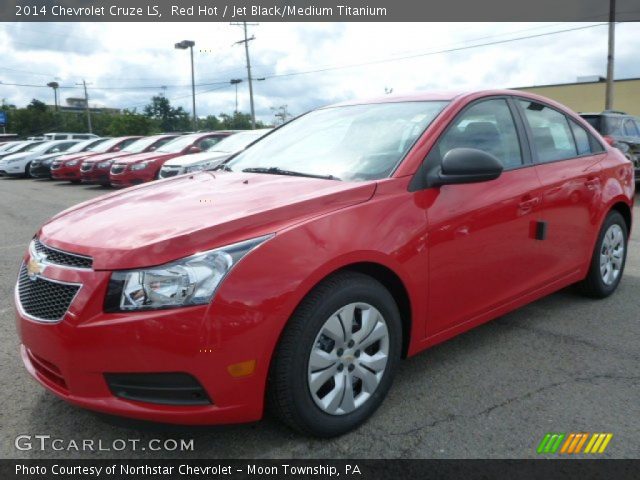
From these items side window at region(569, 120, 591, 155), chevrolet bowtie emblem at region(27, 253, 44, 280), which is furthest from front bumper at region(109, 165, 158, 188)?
chevrolet bowtie emblem at region(27, 253, 44, 280)

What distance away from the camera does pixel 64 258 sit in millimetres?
2367

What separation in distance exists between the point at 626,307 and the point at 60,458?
3934 millimetres

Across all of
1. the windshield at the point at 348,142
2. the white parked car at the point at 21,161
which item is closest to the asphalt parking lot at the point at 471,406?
the windshield at the point at 348,142

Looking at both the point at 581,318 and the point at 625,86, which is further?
the point at 625,86

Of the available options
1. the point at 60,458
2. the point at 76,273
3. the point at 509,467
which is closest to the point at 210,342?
the point at 76,273

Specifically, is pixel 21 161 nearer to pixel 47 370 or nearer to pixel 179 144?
pixel 179 144

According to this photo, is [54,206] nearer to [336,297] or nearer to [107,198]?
[107,198]

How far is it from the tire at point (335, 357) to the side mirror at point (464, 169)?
66 cm

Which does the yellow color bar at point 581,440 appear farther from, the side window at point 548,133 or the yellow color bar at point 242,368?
the side window at point 548,133

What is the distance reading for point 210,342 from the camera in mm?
2098

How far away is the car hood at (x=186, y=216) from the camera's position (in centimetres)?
219

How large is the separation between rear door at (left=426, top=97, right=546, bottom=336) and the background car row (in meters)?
6.48

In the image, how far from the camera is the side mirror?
2797mm

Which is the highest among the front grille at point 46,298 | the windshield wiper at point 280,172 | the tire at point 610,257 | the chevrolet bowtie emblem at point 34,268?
the windshield wiper at point 280,172
